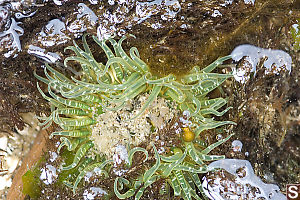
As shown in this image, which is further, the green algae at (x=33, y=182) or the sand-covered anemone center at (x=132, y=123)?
the green algae at (x=33, y=182)

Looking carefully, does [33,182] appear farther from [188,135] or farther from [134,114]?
[188,135]

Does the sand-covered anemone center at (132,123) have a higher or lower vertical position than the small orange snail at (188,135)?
higher

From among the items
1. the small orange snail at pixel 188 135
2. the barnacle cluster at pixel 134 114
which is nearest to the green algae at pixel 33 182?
the barnacle cluster at pixel 134 114

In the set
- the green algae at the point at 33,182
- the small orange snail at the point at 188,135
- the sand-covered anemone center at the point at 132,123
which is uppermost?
the sand-covered anemone center at the point at 132,123

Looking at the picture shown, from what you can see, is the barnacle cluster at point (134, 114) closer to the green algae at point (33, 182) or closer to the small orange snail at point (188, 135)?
the small orange snail at point (188, 135)

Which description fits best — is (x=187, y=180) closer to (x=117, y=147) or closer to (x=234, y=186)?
(x=234, y=186)

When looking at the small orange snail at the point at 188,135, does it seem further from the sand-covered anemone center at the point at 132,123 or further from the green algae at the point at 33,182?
the green algae at the point at 33,182

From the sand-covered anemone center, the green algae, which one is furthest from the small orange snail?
the green algae
